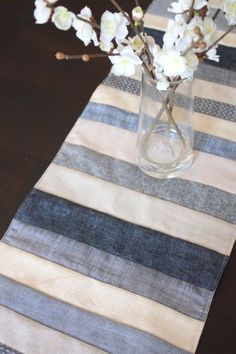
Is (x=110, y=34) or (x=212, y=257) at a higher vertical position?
(x=110, y=34)

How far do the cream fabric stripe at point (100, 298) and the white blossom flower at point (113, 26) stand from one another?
1.05ft

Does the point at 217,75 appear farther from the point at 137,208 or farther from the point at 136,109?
the point at 137,208

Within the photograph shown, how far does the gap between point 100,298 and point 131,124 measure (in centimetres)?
32

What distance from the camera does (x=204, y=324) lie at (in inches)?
22.6

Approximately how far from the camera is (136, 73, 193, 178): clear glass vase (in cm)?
65

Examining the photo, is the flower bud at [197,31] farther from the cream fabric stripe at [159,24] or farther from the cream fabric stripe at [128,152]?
the cream fabric stripe at [159,24]

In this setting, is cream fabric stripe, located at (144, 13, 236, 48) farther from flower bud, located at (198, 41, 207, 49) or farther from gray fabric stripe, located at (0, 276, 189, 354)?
gray fabric stripe, located at (0, 276, 189, 354)

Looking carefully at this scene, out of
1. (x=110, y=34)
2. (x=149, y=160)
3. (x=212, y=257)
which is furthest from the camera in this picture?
(x=149, y=160)

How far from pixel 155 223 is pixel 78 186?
0.46ft

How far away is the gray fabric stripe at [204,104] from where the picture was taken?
79 centimetres

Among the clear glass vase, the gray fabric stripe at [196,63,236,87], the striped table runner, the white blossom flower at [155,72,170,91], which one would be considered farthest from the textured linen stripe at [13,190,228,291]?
the gray fabric stripe at [196,63,236,87]

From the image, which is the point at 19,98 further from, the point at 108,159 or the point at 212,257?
the point at 212,257

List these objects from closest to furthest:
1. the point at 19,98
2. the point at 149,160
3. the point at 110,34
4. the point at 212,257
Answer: the point at 110,34 < the point at 212,257 < the point at 149,160 < the point at 19,98

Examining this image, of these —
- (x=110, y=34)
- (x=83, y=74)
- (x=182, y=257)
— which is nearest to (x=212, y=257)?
(x=182, y=257)
